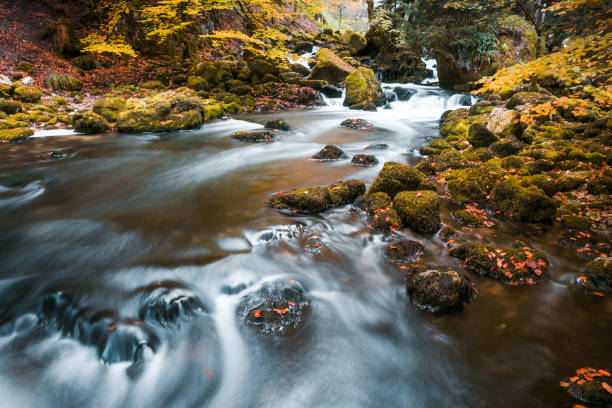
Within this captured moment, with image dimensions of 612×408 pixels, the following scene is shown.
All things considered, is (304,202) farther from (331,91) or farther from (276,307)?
(331,91)

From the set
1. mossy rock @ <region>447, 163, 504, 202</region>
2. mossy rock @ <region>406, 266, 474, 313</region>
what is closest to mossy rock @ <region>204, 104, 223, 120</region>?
mossy rock @ <region>447, 163, 504, 202</region>

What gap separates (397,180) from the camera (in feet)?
16.8

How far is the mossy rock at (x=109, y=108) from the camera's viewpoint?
36.2ft

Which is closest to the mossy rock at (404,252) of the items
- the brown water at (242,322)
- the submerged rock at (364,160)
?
the brown water at (242,322)

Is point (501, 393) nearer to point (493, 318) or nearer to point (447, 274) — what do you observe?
point (493, 318)

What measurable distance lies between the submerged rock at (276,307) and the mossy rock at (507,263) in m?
2.25

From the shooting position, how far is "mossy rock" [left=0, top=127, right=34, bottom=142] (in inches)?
341

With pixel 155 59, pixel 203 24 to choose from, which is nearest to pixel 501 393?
pixel 155 59

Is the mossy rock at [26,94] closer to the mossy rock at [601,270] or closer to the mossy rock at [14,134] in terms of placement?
the mossy rock at [14,134]

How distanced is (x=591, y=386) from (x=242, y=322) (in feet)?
10.0

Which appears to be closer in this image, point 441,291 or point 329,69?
point 441,291

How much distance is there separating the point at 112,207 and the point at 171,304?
3273 mm

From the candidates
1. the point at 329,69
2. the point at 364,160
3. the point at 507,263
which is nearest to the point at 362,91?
the point at 329,69

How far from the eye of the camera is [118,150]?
8.60m
